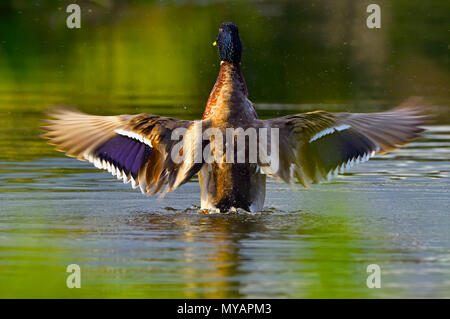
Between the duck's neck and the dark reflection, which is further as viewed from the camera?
the duck's neck

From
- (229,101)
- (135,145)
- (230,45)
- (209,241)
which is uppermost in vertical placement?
(230,45)

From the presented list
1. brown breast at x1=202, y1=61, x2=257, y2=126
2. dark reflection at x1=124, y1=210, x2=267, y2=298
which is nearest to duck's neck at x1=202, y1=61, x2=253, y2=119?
brown breast at x1=202, y1=61, x2=257, y2=126

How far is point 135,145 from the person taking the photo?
31.9 feet

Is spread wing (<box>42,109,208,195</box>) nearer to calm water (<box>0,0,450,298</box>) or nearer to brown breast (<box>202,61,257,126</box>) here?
brown breast (<box>202,61,257,126</box>)

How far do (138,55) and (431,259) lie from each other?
14905 millimetres

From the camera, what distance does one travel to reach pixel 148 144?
960 centimetres

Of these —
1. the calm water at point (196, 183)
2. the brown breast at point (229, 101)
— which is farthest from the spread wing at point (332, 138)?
the calm water at point (196, 183)

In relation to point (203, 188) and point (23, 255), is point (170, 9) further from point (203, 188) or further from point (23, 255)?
point (23, 255)

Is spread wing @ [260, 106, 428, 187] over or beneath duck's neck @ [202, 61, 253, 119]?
beneath

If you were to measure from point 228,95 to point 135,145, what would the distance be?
3.09 ft

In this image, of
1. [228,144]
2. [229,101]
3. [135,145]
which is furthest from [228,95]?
→ [135,145]

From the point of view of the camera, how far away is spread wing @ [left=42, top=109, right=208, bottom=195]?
372 inches

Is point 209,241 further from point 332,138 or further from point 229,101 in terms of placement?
point 332,138

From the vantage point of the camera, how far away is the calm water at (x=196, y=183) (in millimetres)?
7234
